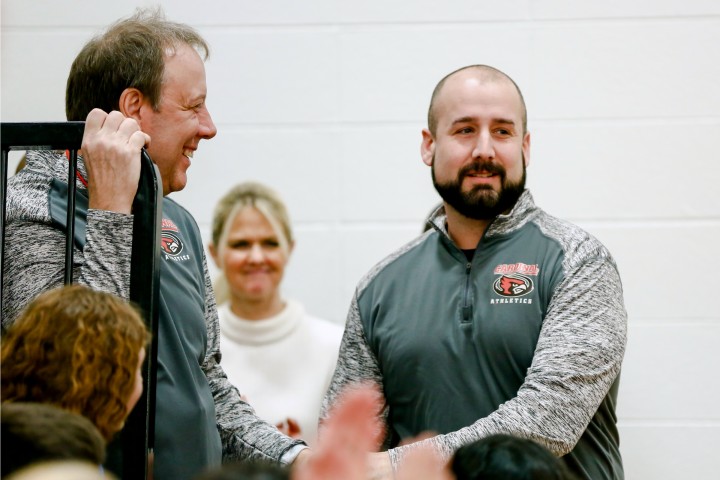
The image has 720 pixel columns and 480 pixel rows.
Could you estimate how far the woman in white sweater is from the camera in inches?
A: 114

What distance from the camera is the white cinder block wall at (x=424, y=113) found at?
9.76 feet

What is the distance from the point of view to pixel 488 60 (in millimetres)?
3055

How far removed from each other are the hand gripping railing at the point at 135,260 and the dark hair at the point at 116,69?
39 cm

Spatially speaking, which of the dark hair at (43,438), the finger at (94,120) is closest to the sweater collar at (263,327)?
the finger at (94,120)

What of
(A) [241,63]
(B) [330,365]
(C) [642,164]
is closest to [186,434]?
(B) [330,365]

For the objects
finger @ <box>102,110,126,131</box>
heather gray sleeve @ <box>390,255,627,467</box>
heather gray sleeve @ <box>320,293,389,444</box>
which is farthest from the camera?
heather gray sleeve @ <box>320,293,389,444</box>

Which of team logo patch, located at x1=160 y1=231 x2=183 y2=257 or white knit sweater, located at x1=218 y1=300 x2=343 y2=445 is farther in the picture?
white knit sweater, located at x1=218 y1=300 x2=343 y2=445

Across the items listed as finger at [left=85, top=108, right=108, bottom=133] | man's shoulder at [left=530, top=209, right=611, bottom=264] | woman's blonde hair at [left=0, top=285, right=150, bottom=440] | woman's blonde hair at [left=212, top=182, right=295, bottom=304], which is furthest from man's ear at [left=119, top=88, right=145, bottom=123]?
woman's blonde hair at [left=212, top=182, right=295, bottom=304]

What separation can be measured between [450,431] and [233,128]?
4.91ft

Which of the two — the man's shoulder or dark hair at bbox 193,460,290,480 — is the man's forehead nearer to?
the man's shoulder

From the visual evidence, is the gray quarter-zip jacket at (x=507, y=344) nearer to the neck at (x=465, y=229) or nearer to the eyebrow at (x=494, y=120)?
the neck at (x=465, y=229)

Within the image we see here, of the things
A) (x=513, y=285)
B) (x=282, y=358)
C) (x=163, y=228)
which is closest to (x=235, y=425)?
(x=163, y=228)

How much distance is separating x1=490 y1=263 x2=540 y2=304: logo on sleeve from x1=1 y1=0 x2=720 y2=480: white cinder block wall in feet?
3.47

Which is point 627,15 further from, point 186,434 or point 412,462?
point 412,462
